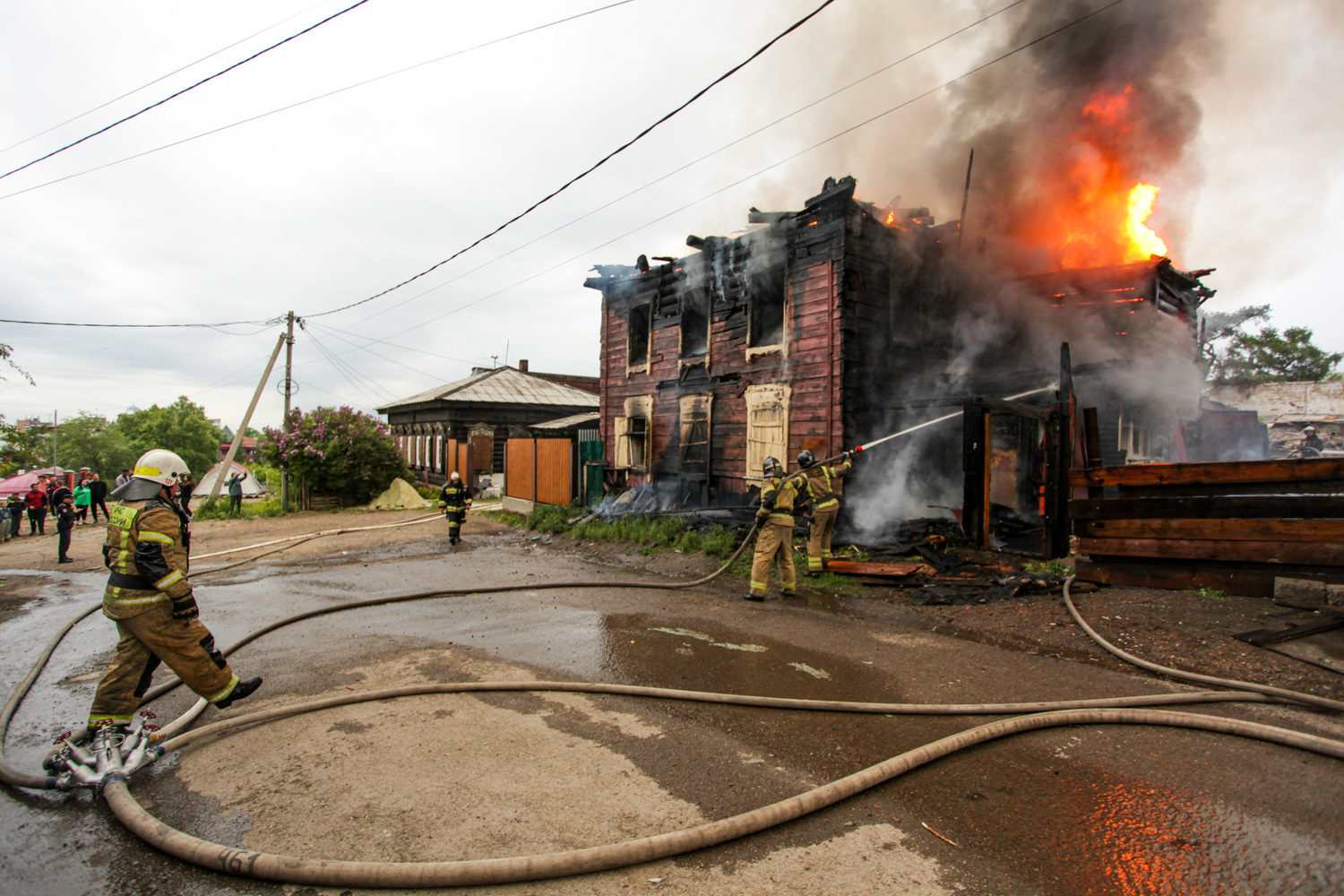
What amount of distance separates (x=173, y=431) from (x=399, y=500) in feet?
192

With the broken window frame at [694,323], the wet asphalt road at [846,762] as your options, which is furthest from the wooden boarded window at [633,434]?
the wet asphalt road at [846,762]

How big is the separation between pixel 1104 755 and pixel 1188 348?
12759mm

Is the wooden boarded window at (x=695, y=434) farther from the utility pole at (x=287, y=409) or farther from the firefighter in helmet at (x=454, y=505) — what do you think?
the utility pole at (x=287, y=409)

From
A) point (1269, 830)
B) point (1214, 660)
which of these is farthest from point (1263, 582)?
point (1269, 830)

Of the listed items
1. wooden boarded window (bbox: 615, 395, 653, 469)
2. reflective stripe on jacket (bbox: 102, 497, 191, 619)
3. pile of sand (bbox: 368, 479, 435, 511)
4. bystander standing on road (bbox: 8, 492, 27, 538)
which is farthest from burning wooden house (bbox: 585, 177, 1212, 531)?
bystander standing on road (bbox: 8, 492, 27, 538)

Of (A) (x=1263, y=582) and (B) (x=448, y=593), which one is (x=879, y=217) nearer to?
(A) (x=1263, y=582)

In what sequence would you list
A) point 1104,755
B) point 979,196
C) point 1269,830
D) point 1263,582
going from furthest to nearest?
point 979,196
point 1263,582
point 1104,755
point 1269,830

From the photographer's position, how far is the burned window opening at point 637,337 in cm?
1617

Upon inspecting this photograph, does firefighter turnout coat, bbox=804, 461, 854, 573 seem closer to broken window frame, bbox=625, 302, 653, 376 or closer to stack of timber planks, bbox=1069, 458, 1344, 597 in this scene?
stack of timber planks, bbox=1069, 458, 1344, 597

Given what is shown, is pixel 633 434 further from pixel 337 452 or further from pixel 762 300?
pixel 337 452

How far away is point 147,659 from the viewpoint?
12.4 ft

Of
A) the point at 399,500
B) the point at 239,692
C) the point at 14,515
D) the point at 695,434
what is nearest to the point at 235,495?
the point at 14,515

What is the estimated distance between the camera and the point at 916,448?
474 inches

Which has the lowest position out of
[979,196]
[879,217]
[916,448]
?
[916,448]
